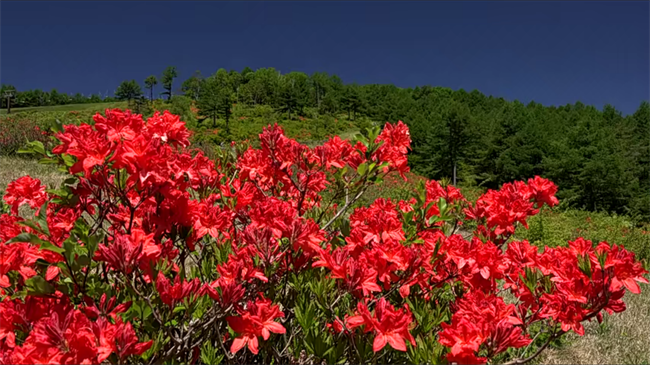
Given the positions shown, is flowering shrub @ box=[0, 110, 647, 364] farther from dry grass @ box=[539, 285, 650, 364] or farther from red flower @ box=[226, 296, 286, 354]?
dry grass @ box=[539, 285, 650, 364]

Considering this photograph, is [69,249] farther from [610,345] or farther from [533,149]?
[533,149]

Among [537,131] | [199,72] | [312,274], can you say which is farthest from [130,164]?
[199,72]

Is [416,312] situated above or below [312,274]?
below

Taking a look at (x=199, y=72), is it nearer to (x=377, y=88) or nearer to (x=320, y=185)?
(x=377, y=88)

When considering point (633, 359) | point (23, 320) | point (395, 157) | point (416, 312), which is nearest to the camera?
point (23, 320)

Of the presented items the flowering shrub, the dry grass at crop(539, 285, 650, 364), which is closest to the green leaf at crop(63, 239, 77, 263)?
the flowering shrub

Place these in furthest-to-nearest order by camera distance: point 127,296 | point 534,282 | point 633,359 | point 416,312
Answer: point 633,359 < point 416,312 < point 534,282 < point 127,296

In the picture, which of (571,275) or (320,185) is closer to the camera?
(571,275)

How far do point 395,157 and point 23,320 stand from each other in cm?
195

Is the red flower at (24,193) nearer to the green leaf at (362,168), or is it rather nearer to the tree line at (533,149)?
the green leaf at (362,168)

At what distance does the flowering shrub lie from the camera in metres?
1.33

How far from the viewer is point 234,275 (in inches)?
58.5

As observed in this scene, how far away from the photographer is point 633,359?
3.07 meters

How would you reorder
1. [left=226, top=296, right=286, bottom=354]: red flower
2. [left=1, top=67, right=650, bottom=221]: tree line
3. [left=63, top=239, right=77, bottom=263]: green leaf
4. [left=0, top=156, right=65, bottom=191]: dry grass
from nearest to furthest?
[left=63, top=239, right=77, bottom=263]: green leaf
[left=226, top=296, right=286, bottom=354]: red flower
[left=0, top=156, right=65, bottom=191]: dry grass
[left=1, top=67, right=650, bottom=221]: tree line
